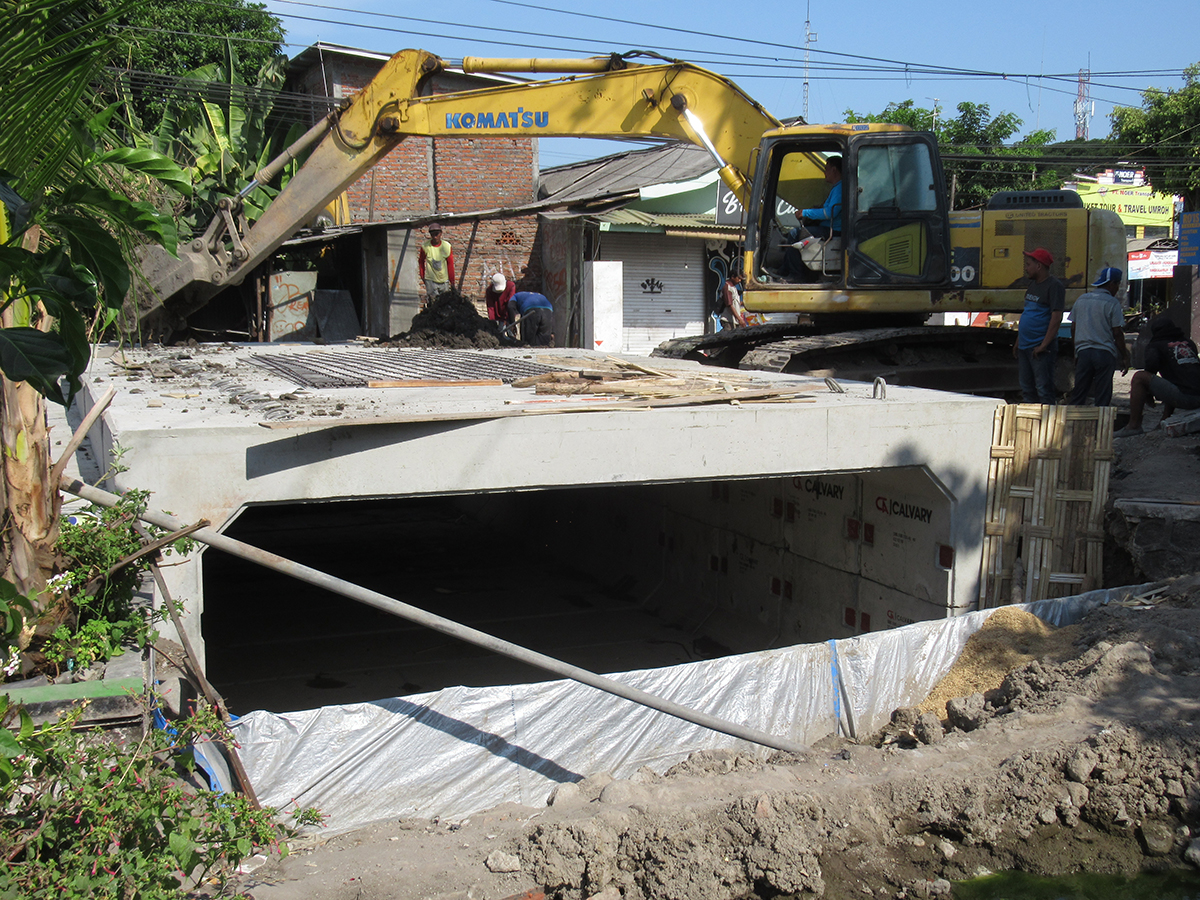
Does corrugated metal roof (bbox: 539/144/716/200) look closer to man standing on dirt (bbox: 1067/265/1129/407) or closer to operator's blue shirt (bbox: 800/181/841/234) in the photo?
operator's blue shirt (bbox: 800/181/841/234)

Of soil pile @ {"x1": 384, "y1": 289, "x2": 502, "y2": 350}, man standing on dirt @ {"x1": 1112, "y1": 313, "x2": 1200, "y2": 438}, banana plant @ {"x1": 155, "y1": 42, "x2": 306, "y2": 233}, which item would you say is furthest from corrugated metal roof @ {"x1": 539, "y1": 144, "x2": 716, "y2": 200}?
man standing on dirt @ {"x1": 1112, "y1": 313, "x2": 1200, "y2": 438}

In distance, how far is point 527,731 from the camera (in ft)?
18.6

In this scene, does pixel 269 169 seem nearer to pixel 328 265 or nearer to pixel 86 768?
pixel 86 768

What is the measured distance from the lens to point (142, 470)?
17.6 feet

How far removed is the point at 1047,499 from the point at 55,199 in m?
6.77

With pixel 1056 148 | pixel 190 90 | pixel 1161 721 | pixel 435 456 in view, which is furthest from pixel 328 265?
pixel 1056 148

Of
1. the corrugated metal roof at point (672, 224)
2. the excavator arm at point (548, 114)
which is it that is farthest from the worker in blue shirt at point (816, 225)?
Answer: the corrugated metal roof at point (672, 224)

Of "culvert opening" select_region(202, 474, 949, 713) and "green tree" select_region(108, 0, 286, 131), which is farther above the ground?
"green tree" select_region(108, 0, 286, 131)

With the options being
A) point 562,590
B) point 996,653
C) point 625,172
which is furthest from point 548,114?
point 625,172

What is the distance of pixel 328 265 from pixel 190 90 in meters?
4.99

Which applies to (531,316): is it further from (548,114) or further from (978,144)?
(978,144)

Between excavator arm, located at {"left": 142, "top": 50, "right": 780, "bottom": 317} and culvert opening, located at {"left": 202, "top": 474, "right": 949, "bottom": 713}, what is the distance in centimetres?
387

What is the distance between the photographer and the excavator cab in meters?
10.3

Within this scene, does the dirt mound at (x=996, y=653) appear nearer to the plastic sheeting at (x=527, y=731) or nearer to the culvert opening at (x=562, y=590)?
the plastic sheeting at (x=527, y=731)
